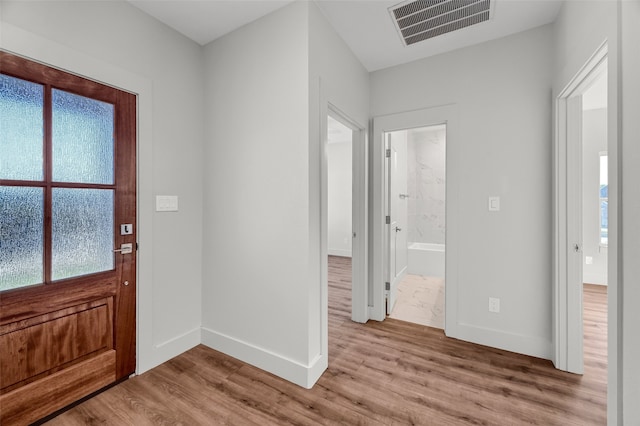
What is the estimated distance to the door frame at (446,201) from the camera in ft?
8.21

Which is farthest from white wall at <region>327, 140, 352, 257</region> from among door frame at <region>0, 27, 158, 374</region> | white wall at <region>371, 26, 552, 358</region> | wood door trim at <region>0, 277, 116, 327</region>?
wood door trim at <region>0, 277, 116, 327</region>

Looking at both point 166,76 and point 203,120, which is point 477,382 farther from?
point 166,76

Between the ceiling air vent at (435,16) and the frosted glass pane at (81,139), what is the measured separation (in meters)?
2.18

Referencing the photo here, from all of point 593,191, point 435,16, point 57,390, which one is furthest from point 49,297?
point 593,191

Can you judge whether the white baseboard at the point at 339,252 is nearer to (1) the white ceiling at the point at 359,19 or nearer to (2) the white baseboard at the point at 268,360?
(2) the white baseboard at the point at 268,360

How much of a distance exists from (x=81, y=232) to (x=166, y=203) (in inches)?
21.8

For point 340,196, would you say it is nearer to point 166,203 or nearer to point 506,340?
point 506,340

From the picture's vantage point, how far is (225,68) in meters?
2.28

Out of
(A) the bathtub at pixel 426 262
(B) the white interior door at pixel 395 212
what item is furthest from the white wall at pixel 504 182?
(A) the bathtub at pixel 426 262

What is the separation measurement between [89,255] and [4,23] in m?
1.32

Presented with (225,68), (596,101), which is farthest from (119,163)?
(596,101)

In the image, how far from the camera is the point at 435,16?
2.05 metres

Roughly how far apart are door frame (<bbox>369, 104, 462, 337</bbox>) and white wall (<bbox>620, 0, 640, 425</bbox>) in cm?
130

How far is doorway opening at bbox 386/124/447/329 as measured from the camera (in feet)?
10.1
